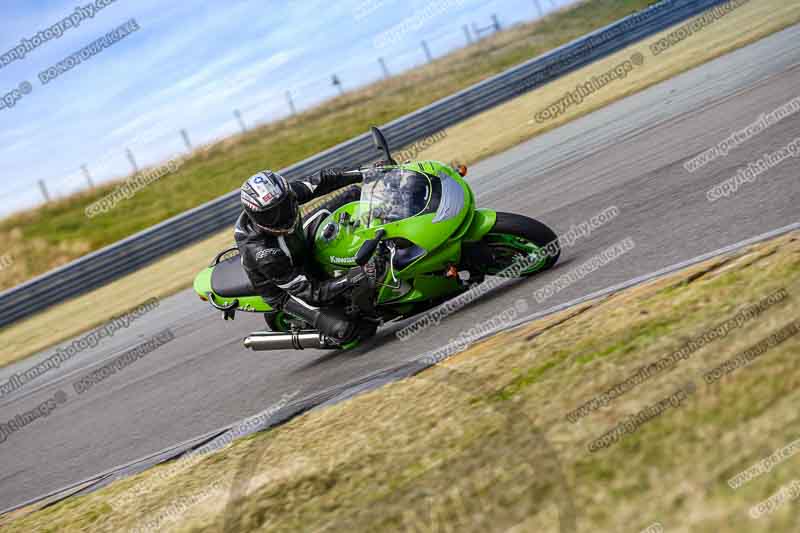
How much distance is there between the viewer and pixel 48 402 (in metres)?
Result: 9.54

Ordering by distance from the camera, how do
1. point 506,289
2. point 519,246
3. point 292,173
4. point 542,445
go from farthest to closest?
point 292,173
point 506,289
point 519,246
point 542,445

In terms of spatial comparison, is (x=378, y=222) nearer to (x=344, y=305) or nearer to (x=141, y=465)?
(x=344, y=305)

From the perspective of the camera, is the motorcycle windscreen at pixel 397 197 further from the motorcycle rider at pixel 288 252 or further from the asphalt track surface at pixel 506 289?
the asphalt track surface at pixel 506 289

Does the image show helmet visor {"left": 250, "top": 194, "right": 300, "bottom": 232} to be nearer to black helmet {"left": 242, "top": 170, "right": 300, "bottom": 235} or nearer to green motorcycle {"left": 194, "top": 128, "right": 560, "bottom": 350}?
black helmet {"left": 242, "top": 170, "right": 300, "bottom": 235}

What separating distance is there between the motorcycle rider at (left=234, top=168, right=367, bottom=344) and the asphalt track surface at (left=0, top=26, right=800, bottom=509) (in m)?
0.47

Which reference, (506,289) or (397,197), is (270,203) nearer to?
(397,197)

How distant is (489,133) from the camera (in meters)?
18.2

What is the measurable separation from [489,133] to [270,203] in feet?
41.7

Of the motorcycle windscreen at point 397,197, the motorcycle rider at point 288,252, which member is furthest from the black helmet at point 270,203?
the motorcycle windscreen at point 397,197

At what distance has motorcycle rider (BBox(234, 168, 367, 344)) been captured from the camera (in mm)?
6152

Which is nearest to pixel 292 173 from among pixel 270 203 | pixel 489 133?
pixel 489 133

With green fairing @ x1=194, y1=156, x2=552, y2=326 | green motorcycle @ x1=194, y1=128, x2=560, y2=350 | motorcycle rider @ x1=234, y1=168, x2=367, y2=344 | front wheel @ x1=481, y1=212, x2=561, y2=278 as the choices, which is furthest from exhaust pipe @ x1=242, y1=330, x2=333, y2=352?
front wheel @ x1=481, y1=212, x2=561, y2=278

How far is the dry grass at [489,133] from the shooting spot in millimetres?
15270

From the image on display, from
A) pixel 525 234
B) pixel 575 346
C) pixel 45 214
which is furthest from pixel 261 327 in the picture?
pixel 45 214
